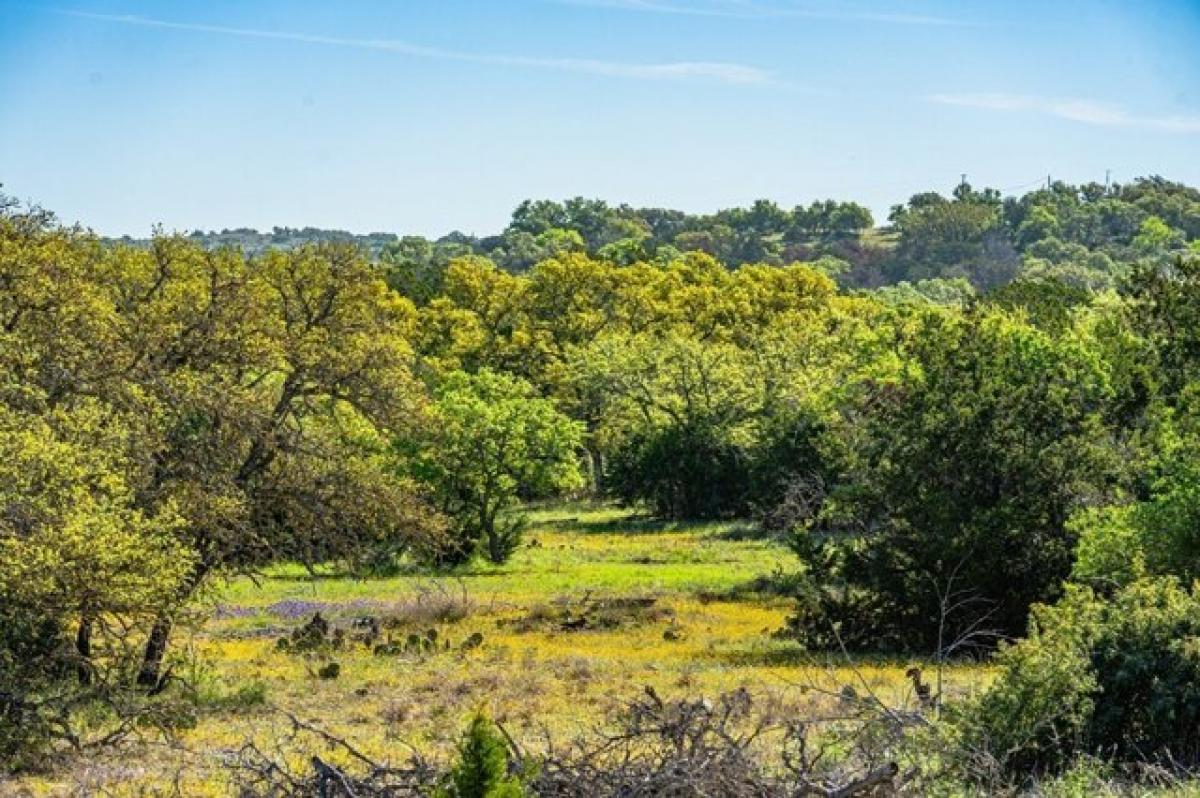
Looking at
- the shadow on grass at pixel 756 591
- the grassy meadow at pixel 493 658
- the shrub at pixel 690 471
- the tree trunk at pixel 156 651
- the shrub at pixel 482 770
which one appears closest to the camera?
the shrub at pixel 482 770

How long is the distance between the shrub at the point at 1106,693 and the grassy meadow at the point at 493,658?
1.48 m

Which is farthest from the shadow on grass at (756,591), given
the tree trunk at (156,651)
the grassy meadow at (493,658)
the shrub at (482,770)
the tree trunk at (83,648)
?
the shrub at (482,770)

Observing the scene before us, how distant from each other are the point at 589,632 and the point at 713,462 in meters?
32.4

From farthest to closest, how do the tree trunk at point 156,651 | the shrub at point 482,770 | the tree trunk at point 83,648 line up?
the tree trunk at point 156,651, the tree trunk at point 83,648, the shrub at point 482,770

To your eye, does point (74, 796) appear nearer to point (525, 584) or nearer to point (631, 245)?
point (525, 584)

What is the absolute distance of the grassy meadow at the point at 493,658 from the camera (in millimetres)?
22328

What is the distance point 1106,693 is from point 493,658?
18119mm

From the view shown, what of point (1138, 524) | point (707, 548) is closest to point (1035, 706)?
point (1138, 524)

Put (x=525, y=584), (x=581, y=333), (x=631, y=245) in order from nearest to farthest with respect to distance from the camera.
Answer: (x=525, y=584) < (x=581, y=333) < (x=631, y=245)

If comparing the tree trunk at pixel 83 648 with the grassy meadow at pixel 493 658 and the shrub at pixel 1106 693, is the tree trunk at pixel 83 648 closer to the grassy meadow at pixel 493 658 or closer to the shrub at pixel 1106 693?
the grassy meadow at pixel 493 658

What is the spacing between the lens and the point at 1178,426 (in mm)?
31703

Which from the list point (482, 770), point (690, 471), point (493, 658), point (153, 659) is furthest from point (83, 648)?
point (690, 471)

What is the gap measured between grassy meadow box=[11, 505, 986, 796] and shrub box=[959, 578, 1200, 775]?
4.85ft

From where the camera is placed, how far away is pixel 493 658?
107 feet
